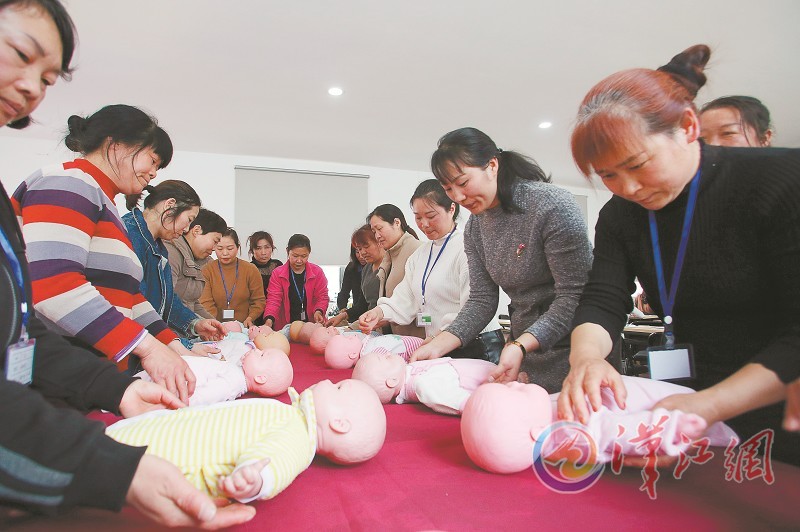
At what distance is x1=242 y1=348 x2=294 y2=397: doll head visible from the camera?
1.57 metres

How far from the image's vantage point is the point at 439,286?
7.29ft

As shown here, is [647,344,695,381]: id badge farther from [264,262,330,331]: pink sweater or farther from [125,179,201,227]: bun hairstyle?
[264,262,330,331]: pink sweater

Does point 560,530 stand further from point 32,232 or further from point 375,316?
point 375,316

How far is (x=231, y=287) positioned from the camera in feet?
13.0

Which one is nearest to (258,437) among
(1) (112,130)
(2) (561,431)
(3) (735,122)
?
(2) (561,431)

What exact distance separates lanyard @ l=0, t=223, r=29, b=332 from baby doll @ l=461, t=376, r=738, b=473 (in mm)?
840

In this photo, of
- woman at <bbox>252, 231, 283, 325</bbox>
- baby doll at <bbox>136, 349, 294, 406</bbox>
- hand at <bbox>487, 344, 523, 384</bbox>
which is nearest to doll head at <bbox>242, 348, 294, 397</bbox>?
baby doll at <bbox>136, 349, 294, 406</bbox>

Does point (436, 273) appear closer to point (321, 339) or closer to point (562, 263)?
point (321, 339)

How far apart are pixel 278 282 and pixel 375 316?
183cm

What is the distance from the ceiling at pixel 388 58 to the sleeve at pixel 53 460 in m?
2.87

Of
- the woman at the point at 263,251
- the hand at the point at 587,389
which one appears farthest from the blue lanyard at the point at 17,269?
the woman at the point at 263,251

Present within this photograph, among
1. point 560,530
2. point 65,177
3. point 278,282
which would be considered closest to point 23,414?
point 560,530

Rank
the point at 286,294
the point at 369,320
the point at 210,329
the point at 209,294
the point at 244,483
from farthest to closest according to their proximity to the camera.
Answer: the point at 286,294 < the point at 209,294 < the point at 369,320 < the point at 210,329 < the point at 244,483

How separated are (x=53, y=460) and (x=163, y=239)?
183 centimetres
